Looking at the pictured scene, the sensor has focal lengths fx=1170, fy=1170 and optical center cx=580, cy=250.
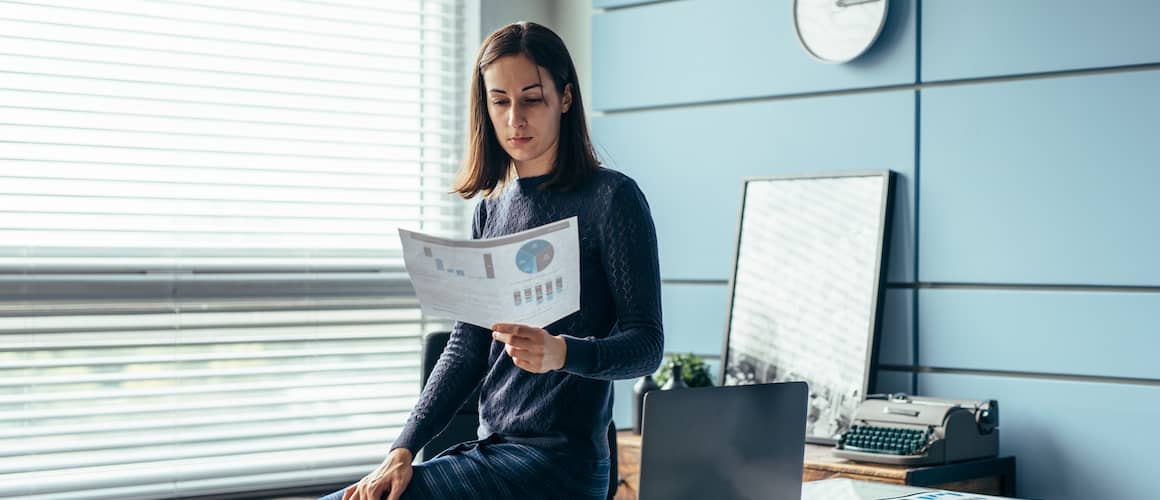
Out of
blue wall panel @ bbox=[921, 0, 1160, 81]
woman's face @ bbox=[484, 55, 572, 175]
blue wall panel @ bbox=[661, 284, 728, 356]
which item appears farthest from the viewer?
blue wall panel @ bbox=[661, 284, 728, 356]

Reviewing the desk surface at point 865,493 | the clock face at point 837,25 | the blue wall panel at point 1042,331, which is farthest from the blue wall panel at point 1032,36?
the desk surface at point 865,493

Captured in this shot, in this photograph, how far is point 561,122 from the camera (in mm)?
1971

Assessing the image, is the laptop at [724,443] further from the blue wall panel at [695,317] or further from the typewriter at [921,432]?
the blue wall panel at [695,317]

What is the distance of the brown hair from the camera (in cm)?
192

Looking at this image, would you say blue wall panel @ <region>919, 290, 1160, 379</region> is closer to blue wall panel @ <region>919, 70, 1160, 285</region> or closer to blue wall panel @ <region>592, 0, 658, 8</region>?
blue wall panel @ <region>919, 70, 1160, 285</region>

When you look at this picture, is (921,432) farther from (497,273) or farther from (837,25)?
(497,273)

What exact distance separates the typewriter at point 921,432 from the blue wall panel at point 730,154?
452mm

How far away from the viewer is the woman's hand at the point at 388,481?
1.81 metres

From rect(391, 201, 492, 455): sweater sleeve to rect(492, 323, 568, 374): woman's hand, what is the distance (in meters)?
0.35

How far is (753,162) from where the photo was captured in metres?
3.78

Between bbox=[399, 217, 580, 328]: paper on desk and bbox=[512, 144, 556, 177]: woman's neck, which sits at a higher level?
bbox=[512, 144, 556, 177]: woman's neck

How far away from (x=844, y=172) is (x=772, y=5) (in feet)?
2.03

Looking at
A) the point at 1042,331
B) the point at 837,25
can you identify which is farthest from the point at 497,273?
the point at 837,25

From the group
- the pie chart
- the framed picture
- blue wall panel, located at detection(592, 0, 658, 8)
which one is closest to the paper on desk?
the pie chart
